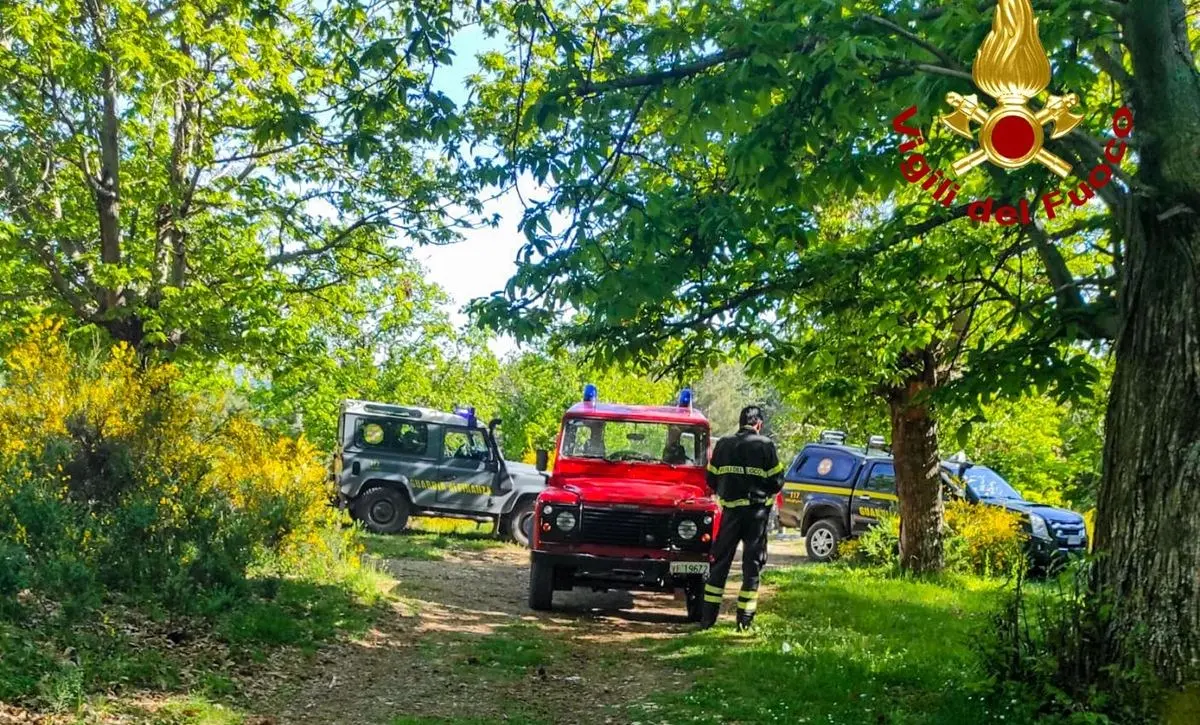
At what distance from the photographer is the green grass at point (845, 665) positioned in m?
6.21

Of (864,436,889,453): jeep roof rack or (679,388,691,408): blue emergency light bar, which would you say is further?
(864,436,889,453): jeep roof rack

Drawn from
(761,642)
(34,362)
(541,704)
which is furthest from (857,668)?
(34,362)

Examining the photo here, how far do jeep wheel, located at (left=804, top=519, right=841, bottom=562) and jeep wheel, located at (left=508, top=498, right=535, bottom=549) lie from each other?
584cm

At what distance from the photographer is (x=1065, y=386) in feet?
23.6

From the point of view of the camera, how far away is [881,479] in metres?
19.4

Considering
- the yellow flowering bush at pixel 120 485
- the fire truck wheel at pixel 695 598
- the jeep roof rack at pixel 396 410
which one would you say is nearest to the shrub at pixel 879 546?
the fire truck wheel at pixel 695 598

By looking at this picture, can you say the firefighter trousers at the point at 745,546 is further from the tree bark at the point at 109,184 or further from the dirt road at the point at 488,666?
the tree bark at the point at 109,184

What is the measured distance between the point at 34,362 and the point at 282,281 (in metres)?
7.27

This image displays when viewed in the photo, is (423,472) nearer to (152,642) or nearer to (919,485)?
(919,485)

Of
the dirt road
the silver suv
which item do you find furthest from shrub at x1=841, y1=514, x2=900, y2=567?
the silver suv

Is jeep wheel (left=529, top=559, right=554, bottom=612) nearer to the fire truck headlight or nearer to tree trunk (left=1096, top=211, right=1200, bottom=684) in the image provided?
the fire truck headlight

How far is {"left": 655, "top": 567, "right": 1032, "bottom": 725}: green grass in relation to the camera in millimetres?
6215

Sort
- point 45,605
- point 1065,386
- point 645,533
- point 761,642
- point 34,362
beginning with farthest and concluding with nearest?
point 645,533 < point 761,642 < point 34,362 < point 1065,386 < point 45,605

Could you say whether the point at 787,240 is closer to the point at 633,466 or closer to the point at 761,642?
the point at 761,642
